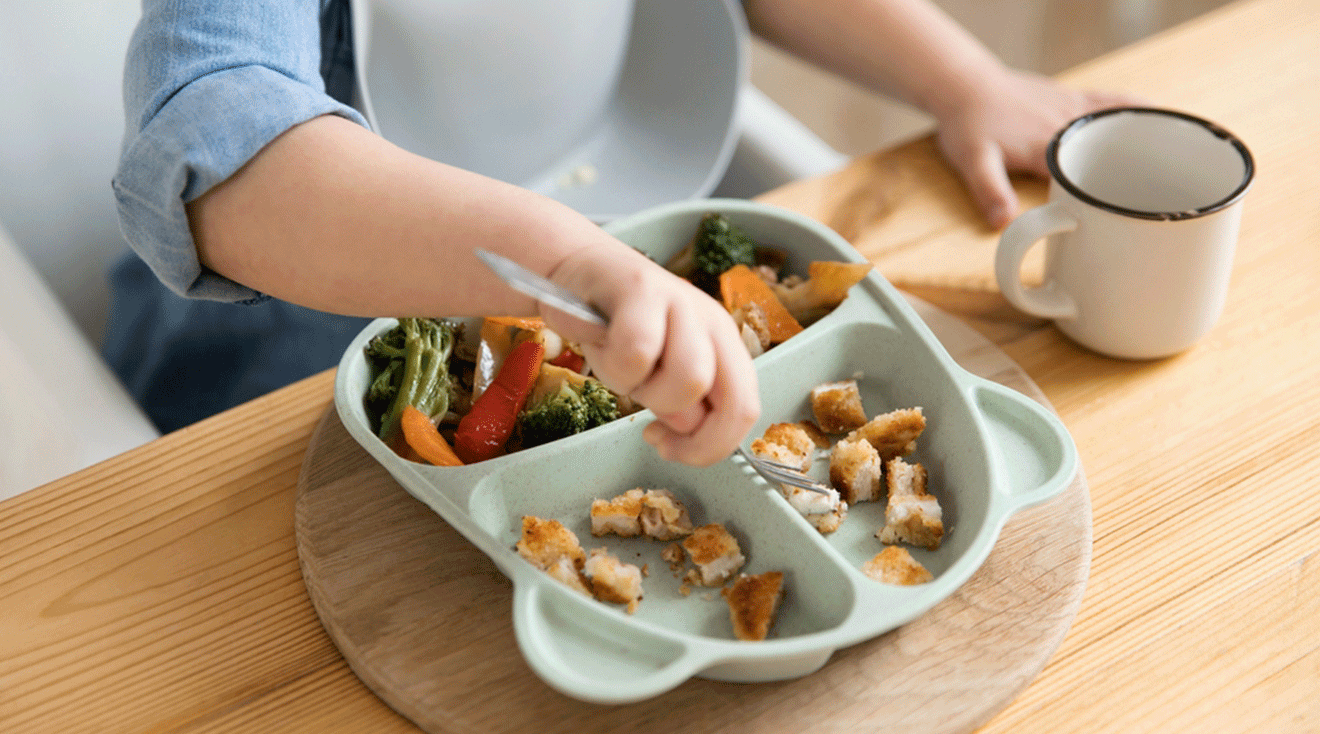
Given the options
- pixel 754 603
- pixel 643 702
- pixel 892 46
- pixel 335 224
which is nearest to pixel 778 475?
pixel 754 603

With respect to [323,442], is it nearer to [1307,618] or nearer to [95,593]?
[95,593]

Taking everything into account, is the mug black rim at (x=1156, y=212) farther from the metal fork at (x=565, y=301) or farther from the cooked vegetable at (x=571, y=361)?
the cooked vegetable at (x=571, y=361)

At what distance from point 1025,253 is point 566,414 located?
0.54 meters

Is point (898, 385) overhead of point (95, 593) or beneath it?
overhead

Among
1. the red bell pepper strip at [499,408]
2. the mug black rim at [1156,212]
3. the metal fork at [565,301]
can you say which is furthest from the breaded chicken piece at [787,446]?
the mug black rim at [1156,212]

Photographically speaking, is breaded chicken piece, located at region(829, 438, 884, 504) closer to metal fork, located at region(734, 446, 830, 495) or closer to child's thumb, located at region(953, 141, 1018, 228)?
metal fork, located at region(734, 446, 830, 495)

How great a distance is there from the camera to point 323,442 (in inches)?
41.3

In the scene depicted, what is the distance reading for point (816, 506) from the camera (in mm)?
899

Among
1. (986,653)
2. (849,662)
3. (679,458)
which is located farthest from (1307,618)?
(679,458)

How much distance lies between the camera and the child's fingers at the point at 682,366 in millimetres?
724

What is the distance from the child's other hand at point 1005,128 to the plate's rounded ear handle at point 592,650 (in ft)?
2.79

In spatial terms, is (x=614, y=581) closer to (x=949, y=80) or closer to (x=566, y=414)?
(x=566, y=414)

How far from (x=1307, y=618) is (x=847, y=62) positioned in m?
1.06

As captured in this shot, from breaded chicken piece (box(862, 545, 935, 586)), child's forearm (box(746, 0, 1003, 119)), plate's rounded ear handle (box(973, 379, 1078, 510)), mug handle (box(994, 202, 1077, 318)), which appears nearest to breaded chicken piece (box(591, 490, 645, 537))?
breaded chicken piece (box(862, 545, 935, 586))
